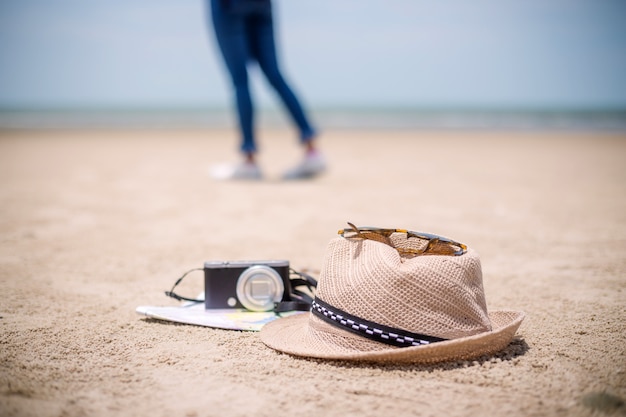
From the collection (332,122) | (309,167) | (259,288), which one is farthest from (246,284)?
(332,122)

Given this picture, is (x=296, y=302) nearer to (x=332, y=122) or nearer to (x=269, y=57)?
(x=269, y=57)

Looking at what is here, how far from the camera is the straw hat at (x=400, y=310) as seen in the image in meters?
1.43

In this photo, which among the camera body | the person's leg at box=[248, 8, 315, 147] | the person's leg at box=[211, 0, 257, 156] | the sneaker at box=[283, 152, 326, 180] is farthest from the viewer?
the sneaker at box=[283, 152, 326, 180]

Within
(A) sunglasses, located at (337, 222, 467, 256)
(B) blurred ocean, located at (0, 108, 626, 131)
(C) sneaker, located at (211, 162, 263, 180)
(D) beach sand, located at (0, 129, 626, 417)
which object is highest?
(B) blurred ocean, located at (0, 108, 626, 131)

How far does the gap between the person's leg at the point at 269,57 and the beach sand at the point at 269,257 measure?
68cm

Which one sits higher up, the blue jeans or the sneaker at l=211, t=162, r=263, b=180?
the blue jeans

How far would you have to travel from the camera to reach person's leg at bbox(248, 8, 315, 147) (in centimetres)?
442

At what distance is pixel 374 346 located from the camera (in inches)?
58.1

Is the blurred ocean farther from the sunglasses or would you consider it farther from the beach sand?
the sunglasses

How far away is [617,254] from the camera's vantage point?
268cm

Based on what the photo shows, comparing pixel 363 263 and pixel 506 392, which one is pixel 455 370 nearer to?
pixel 506 392

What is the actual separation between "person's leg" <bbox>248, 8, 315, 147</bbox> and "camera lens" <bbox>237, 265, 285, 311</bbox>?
2.94m

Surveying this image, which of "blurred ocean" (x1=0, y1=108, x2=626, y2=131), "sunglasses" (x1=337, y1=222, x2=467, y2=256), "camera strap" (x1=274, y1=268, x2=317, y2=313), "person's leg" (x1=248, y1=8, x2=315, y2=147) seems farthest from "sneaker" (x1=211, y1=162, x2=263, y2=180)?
"blurred ocean" (x1=0, y1=108, x2=626, y2=131)

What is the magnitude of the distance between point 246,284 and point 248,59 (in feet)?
9.88
